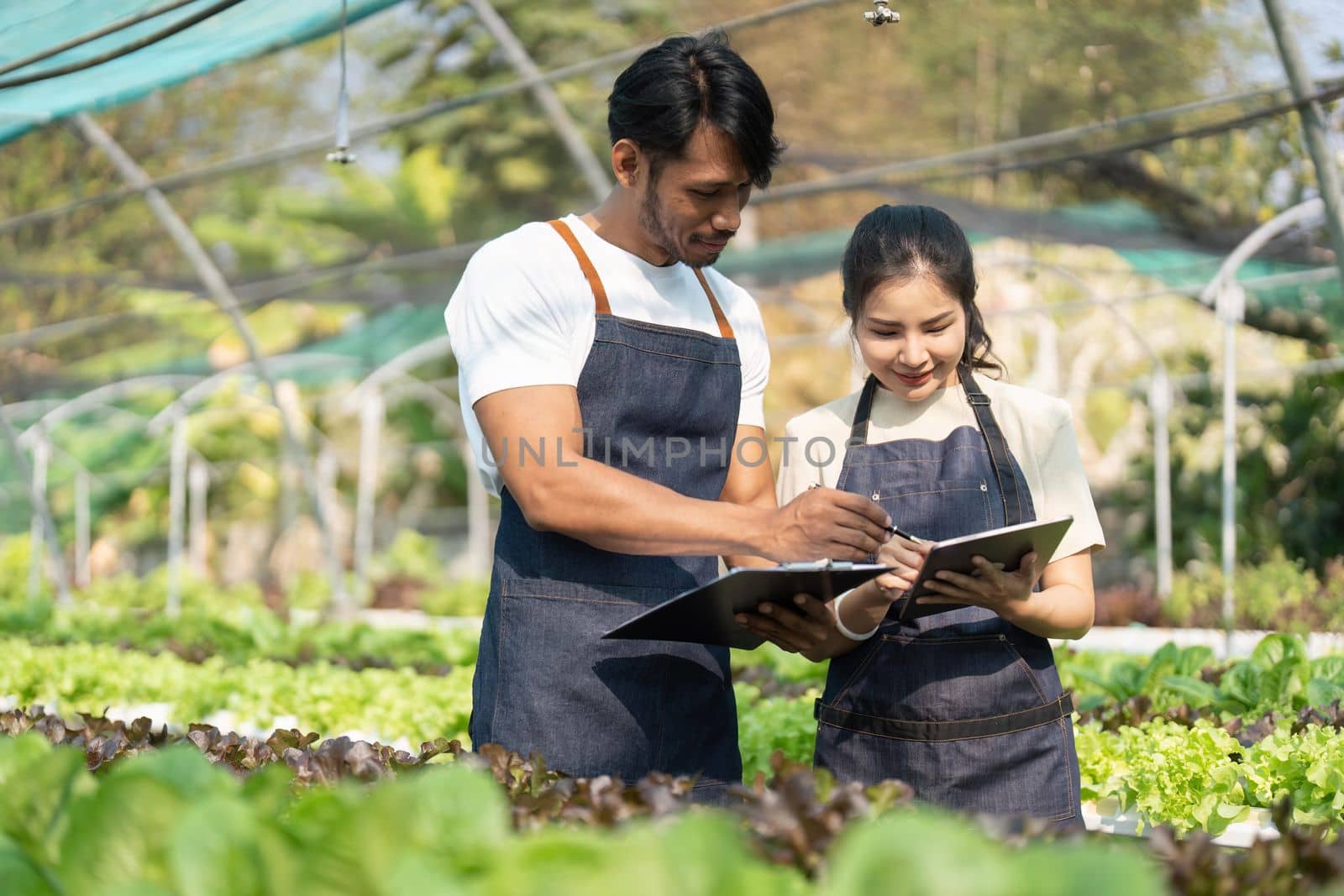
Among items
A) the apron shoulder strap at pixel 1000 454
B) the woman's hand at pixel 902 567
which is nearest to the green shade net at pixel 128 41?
the apron shoulder strap at pixel 1000 454

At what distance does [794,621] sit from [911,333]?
1.69 feet

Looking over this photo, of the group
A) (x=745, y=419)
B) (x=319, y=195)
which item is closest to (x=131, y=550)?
(x=319, y=195)

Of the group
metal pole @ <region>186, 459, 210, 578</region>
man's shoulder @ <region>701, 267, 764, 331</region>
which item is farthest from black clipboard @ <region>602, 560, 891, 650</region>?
metal pole @ <region>186, 459, 210, 578</region>

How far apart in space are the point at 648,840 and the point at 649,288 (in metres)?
1.48

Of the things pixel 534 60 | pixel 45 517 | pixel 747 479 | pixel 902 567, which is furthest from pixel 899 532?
pixel 45 517

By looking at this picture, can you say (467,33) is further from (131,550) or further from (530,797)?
(131,550)

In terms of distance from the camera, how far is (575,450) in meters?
2.08

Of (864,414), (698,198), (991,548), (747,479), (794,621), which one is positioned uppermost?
(698,198)

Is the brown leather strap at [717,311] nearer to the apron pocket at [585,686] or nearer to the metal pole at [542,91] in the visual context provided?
the apron pocket at [585,686]

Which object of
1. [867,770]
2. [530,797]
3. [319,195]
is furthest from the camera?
[319,195]

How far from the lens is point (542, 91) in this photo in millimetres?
6012

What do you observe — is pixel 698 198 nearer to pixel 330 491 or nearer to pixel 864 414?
pixel 864 414

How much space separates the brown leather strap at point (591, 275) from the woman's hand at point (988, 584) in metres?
0.72

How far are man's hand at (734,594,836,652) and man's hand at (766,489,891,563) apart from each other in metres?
0.08
